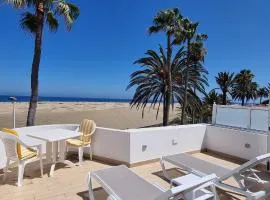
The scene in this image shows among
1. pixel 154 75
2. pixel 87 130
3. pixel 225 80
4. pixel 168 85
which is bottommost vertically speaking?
pixel 87 130

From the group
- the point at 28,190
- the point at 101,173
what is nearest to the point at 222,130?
the point at 101,173

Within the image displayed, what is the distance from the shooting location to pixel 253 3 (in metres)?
14.2

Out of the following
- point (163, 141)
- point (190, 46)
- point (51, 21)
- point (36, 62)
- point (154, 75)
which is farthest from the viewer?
point (190, 46)

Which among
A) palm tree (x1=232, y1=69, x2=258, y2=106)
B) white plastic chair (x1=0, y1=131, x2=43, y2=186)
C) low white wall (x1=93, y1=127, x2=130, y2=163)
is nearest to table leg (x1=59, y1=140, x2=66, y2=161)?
white plastic chair (x1=0, y1=131, x2=43, y2=186)

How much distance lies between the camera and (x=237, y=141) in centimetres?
668

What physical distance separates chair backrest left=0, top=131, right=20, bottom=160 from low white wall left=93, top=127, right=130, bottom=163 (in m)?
2.17

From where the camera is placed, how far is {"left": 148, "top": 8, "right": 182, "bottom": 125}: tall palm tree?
15508 millimetres

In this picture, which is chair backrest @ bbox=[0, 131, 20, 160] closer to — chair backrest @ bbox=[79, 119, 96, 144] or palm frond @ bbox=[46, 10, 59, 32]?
chair backrest @ bbox=[79, 119, 96, 144]

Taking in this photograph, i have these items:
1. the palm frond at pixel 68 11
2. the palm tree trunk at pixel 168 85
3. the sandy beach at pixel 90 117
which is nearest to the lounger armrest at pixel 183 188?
the palm frond at pixel 68 11

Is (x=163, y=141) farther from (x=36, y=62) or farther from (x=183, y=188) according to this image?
(x=36, y=62)

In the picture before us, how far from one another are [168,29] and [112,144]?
11390mm

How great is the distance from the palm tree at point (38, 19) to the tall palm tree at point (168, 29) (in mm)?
6798

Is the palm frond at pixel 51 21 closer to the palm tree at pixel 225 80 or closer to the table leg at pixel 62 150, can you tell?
the table leg at pixel 62 150

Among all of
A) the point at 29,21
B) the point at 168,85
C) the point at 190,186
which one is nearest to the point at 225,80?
the point at 168,85
